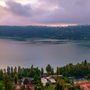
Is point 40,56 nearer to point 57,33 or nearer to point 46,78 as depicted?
point 46,78

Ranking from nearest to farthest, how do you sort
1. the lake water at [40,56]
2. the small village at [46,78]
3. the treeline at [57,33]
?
the small village at [46,78], the lake water at [40,56], the treeline at [57,33]

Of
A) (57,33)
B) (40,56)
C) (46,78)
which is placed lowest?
(40,56)

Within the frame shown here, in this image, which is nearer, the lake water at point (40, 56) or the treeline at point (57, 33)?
the lake water at point (40, 56)

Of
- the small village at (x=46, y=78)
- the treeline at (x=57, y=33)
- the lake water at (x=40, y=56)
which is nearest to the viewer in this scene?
the small village at (x=46, y=78)

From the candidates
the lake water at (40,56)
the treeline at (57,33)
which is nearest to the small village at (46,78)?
the lake water at (40,56)

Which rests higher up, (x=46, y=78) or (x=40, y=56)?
(x=46, y=78)

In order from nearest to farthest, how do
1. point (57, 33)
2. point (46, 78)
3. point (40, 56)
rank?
point (46, 78) < point (40, 56) < point (57, 33)

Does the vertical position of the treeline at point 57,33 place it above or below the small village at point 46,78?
above

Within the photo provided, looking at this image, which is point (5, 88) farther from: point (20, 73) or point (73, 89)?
point (73, 89)

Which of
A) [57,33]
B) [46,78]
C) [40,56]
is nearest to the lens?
[46,78]

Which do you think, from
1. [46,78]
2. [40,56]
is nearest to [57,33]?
[40,56]

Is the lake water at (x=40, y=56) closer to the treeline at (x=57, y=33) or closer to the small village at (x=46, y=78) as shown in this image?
the small village at (x=46, y=78)

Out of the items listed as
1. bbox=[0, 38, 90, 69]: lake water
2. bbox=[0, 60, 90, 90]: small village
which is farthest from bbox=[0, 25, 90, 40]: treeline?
bbox=[0, 60, 90, 90]: small village
